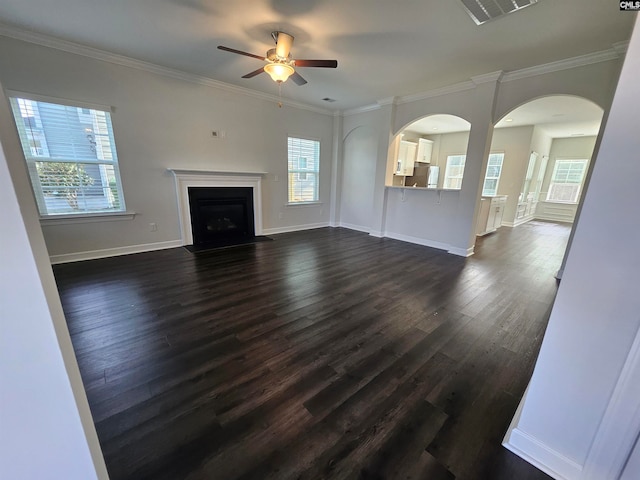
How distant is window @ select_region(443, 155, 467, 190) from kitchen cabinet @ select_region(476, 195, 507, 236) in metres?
1.59

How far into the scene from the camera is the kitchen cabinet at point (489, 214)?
6.02m

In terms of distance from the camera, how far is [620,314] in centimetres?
96

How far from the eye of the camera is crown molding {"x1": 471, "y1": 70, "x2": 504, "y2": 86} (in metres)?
3.71

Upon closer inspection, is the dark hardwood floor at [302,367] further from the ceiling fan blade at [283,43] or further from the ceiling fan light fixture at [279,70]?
the ceiling fan blade at [283,43]

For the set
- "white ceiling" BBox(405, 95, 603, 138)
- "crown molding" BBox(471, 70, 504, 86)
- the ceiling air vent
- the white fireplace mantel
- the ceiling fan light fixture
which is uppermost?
the ceiling air vent

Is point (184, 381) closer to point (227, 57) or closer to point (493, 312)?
point (493, 312)

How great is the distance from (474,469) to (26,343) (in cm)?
176

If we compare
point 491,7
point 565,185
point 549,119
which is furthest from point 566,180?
point 491,7

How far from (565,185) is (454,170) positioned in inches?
154

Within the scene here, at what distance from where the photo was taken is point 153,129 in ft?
13.2

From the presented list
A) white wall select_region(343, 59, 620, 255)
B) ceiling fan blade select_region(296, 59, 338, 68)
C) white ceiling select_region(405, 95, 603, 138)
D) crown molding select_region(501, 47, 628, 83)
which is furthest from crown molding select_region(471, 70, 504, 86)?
ceiling fan blade select_region(296, 59, 338, 68)

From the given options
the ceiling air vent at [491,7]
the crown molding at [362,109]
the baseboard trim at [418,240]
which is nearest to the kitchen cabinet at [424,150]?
the crown molding at [362,109]

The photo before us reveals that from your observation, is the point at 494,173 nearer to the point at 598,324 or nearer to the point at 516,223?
the point at 516,223

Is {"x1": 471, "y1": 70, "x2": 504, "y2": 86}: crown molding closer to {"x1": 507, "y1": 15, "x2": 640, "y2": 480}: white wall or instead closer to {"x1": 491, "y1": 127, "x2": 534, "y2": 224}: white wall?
{"x1": 507, "y1": 15, "x2": 640, "y2": 480}: white wall
